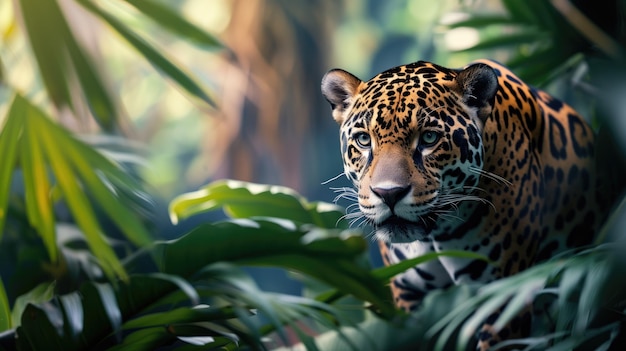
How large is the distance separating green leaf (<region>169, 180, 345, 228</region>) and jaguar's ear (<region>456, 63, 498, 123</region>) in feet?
1.94

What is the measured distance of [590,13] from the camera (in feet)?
6.89

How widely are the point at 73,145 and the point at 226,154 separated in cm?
358

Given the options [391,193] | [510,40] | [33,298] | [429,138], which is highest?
[510,40]

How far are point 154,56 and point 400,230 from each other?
627 mm

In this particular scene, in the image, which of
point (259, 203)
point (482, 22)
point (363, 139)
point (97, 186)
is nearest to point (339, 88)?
point (363, 139)

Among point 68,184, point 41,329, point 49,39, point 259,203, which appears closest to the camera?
point 49,39

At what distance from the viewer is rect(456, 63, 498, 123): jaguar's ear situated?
1869 millimetres

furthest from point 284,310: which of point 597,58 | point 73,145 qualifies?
point 597,58

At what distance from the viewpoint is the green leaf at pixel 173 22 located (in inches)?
54.7

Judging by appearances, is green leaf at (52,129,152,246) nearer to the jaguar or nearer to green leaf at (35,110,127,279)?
green leaf at (35,110,127,279)

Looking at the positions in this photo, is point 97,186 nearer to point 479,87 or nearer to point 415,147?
point 415,147

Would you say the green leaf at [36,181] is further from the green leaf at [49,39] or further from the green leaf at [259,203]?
the green leaf at [259,203]

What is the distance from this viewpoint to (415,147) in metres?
1.84

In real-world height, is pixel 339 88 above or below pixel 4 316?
above
